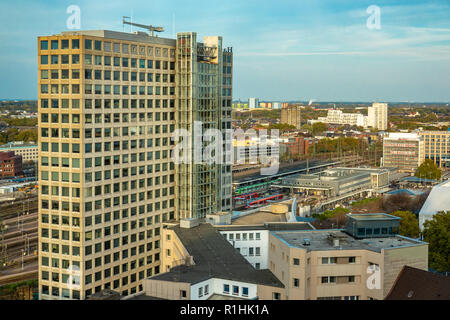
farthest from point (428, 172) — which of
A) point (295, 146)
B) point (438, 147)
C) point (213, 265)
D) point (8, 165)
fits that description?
Answer: point (213, 265)

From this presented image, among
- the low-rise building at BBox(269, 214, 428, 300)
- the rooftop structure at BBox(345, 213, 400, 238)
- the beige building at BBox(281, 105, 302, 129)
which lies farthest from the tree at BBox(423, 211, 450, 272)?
the beige building at BBox(281, 105, 302, 129)

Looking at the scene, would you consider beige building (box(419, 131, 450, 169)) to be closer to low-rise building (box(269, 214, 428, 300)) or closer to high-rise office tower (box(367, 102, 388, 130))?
high-rise office tower (box(367, 102, 388, 130))

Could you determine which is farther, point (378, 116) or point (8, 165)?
point (378, 116)

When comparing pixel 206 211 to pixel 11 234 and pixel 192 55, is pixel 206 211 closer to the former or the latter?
pixel 192 55

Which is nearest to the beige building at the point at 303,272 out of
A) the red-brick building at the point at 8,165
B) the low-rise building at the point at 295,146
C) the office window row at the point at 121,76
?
the office window row at the point at 121,76

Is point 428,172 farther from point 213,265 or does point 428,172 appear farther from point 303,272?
point 303,272
